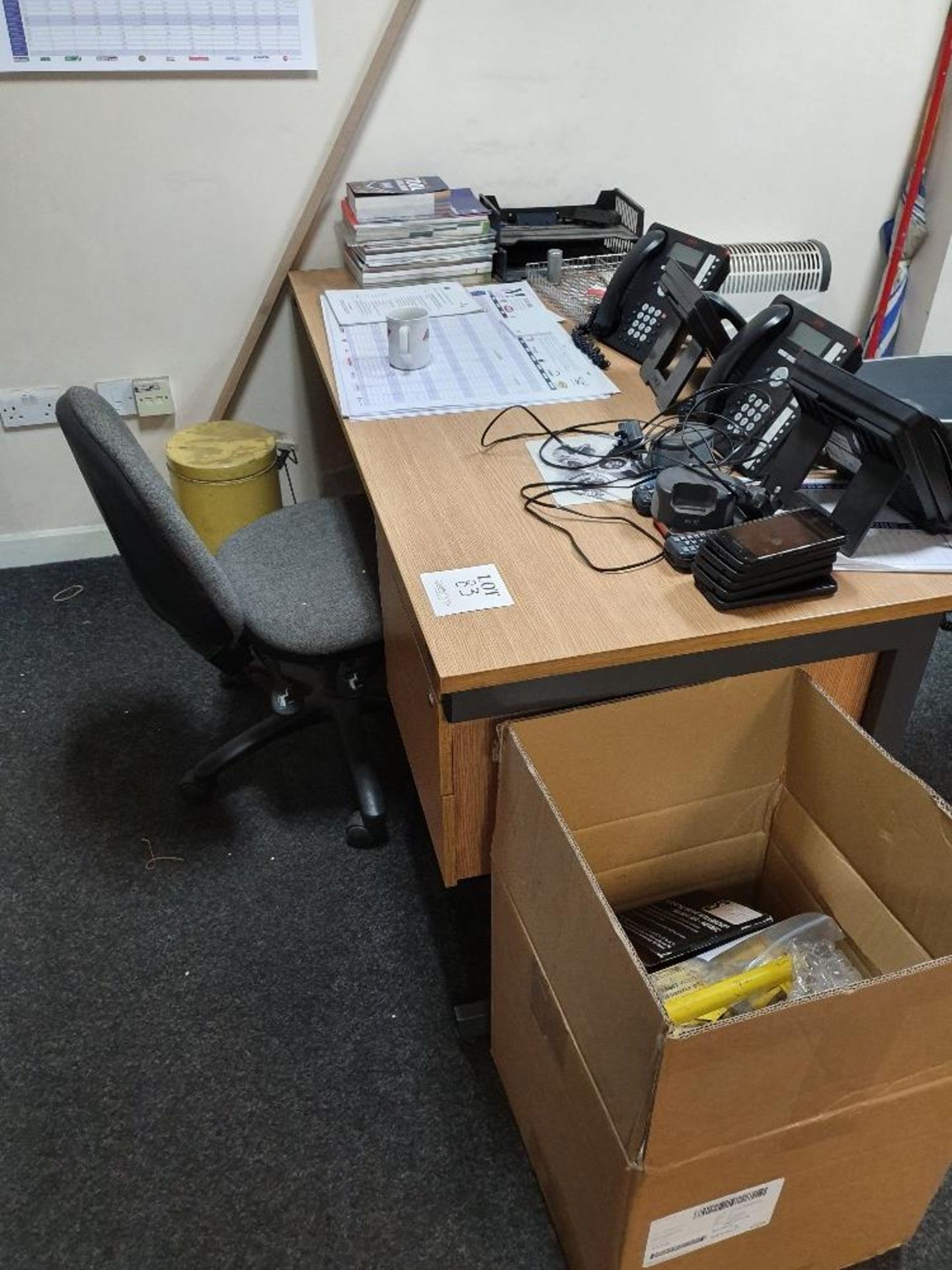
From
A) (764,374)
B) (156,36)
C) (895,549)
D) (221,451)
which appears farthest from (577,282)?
(895,549)

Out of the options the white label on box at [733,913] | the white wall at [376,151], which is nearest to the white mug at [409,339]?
the white wall at [376,151]

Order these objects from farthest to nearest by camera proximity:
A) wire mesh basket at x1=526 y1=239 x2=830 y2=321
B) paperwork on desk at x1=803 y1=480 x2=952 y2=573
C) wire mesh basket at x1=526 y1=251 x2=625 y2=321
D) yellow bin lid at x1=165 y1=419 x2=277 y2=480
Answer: wire mesh basket at x1=526 y1=239 x2=830 y2=321
yellow bin lid at x1=165 y1=419 x2=277 y2=480
wire mesh basket at x1=526 y1=251 x2=625 y2=321
paperwork on desk at x1=803 y1=480 x2=952 y2=573

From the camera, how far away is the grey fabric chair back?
1318 millimetres

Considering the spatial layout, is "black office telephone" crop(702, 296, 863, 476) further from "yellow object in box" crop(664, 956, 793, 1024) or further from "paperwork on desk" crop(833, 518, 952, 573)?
"yellow object in box" crop(664, 956, 793, 1024)

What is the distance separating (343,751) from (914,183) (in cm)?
200

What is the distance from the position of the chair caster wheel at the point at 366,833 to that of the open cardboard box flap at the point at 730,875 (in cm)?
57

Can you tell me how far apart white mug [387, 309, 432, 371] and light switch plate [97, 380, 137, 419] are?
898 mm

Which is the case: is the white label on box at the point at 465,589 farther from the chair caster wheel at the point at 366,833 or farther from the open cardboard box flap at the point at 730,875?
the chair caster wheel at the point at 366,833

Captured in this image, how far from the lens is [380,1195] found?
1.27m

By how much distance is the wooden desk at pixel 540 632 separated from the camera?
3.51ft

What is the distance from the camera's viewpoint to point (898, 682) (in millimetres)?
1269

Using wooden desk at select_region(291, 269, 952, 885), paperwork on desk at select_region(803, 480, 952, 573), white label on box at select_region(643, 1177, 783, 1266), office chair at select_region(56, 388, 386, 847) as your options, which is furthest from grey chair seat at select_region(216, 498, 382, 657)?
white label on box at select_region(643, 1177, 783, 1266)

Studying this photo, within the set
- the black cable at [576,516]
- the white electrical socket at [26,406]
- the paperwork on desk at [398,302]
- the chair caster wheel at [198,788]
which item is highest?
the paperwork on desk at [398,302]

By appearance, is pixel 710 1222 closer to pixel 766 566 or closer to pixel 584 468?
pixel 766 566
